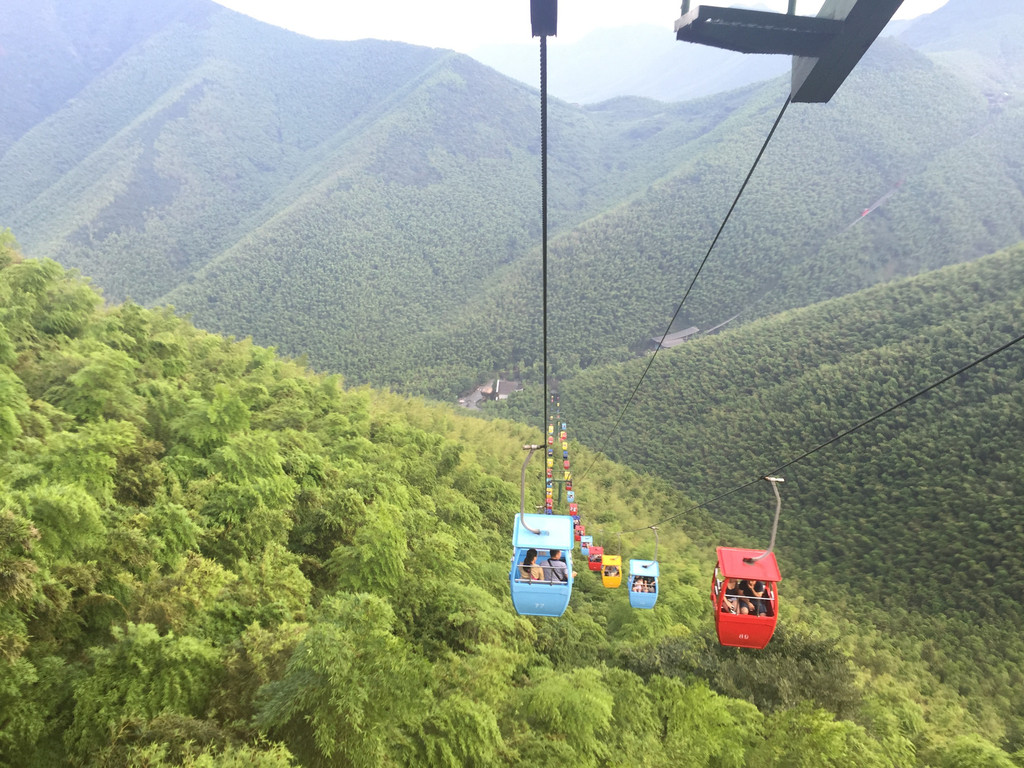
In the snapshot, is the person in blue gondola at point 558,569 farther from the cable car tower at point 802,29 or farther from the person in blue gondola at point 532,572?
the cable car tower at point 802,29

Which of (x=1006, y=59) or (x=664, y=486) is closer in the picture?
(x=664, y=486)

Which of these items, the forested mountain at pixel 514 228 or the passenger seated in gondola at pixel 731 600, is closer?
the passenger seated in gondola at pixel 731 600

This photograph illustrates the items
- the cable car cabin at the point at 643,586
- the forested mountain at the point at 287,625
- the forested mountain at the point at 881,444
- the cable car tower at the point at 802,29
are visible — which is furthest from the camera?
the forested mountain at the point at 881,444

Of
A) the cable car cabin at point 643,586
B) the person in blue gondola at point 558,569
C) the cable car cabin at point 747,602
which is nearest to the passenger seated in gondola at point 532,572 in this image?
the person in blue gondola at point 558,569

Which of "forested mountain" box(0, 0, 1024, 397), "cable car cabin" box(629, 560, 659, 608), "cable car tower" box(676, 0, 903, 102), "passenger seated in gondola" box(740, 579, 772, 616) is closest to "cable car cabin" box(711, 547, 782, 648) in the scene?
"passenger seated in gondola" box(740, 579, 772, 616)

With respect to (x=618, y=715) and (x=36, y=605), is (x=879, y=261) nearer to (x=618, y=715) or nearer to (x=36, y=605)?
(x=618, y=715)

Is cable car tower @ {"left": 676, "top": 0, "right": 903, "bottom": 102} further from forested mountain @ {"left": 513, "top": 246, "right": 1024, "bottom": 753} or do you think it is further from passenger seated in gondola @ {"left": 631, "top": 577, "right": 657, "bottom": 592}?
forested mountain @ {"left": 513, "top": 246, "right": 1024, "bottom": 753}

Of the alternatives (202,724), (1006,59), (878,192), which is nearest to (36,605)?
(202,724)
